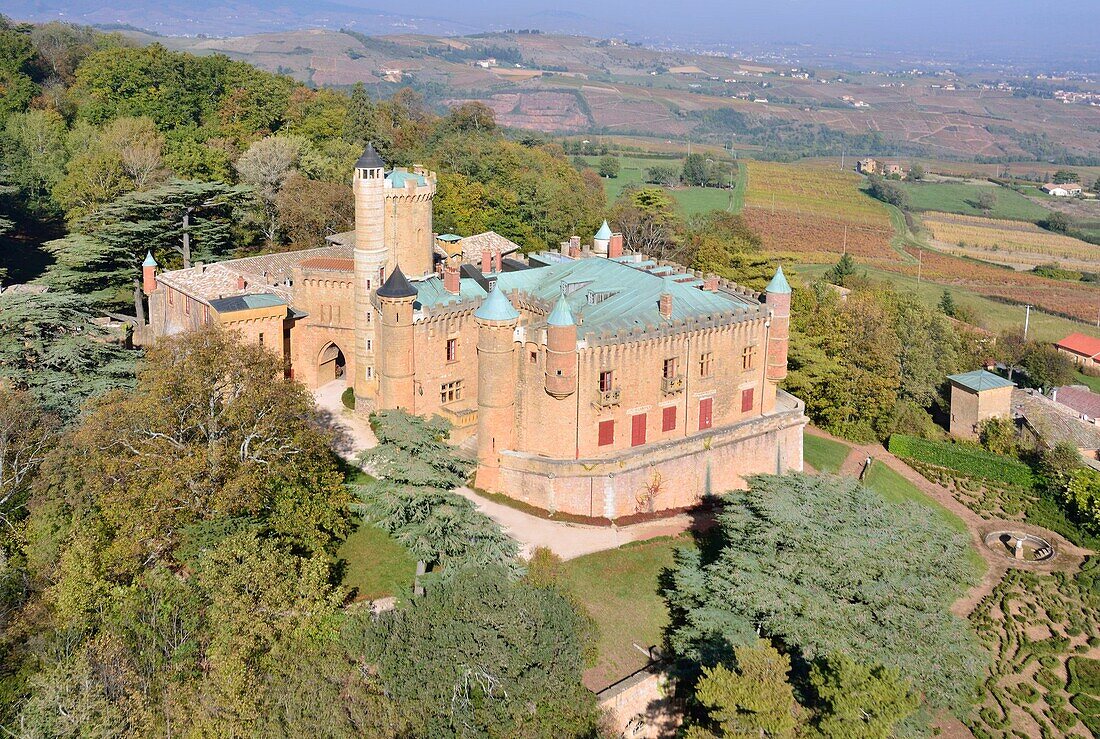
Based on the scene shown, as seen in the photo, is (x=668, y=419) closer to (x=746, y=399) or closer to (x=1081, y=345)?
(x=746, y=399)

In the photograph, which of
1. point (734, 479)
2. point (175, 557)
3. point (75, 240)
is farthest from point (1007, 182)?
point (175, 557)

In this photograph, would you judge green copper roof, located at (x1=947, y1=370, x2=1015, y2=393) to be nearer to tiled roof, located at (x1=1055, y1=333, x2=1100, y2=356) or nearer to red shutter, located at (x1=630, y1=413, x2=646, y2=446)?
tiled roof, located at (x1=1055, y1=333, x2=1100, y2=356)

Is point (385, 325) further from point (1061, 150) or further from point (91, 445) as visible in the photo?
point (1061, 150)

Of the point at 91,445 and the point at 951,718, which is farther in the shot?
the point at 951,718

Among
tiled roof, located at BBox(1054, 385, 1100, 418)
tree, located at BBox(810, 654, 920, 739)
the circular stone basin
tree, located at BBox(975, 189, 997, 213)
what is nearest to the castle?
the circular stone basin

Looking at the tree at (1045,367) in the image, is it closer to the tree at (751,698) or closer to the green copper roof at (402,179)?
the green copper roof at (402,179)
